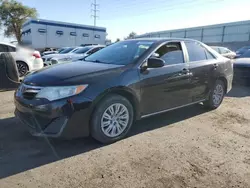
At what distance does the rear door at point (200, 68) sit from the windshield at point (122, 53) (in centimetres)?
104

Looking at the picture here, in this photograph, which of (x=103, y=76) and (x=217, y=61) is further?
(x=217, y=61)

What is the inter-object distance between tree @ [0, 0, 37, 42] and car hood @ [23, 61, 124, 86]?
147ft

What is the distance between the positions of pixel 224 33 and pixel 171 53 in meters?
41.1

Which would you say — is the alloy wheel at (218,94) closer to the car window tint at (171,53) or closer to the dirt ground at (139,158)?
the dirt ground at (139,158)

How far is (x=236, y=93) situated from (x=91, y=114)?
19.9ft

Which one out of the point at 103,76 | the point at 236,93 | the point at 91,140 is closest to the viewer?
the point at 103,76

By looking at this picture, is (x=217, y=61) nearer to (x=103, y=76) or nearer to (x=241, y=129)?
(x=241, y=129)

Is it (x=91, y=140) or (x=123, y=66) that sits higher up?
(x=123, y=66)

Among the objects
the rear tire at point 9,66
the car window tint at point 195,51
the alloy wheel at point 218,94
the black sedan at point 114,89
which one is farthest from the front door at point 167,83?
the rear tire at point 9,66

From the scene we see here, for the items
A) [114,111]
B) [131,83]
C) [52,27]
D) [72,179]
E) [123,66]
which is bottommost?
[72,179]

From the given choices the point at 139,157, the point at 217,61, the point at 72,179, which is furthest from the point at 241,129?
the point at 72,179

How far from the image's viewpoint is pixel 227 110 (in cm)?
568

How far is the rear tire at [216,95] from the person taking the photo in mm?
5371

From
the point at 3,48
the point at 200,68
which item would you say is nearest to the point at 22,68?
the point at 3,48
